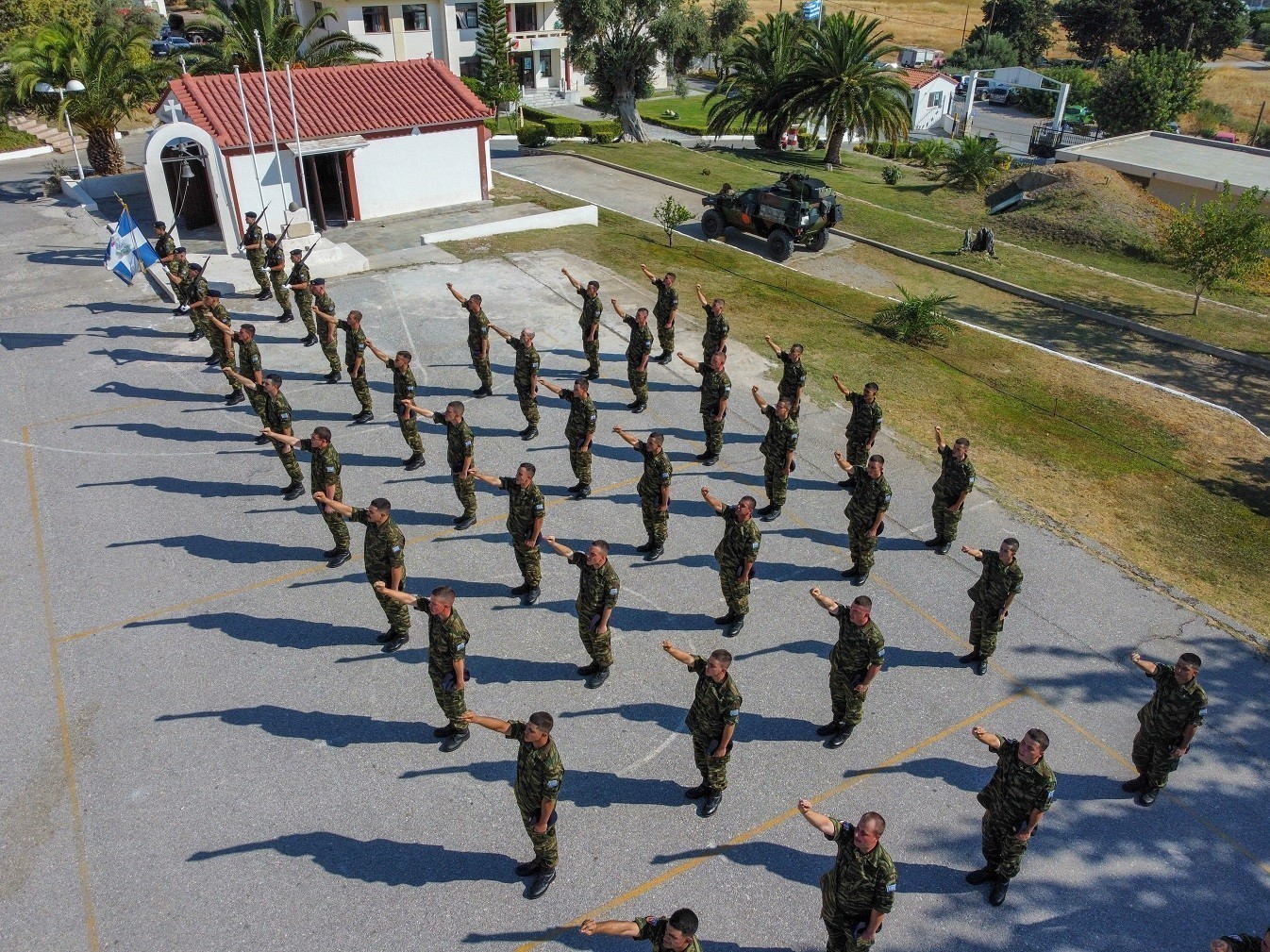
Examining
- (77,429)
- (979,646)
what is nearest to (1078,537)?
(979,646)

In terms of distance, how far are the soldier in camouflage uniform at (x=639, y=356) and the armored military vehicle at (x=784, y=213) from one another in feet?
34.7

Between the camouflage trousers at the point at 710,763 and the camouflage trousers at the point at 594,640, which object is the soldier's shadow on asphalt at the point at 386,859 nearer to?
the camouflage trousers at the point at 710,763

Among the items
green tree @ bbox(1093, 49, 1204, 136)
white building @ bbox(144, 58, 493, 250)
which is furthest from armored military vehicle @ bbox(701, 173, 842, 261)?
green tree @ bbox(1093, 49, 1204, 136)

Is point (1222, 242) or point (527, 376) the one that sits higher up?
point (1222, 242)

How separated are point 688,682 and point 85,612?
253 inches

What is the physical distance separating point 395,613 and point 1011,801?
18.7 ft

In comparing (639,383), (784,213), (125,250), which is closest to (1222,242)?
(784,213)

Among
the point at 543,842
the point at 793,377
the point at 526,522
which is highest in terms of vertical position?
the point at 793,377

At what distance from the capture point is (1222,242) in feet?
64.4

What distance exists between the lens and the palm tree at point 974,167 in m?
33.2

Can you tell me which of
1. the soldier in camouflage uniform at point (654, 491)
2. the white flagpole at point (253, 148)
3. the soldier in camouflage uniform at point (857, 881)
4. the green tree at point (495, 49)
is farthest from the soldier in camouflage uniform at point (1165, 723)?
the green tree at point (495, 49)

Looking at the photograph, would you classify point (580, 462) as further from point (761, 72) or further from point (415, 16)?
point (415, 16)

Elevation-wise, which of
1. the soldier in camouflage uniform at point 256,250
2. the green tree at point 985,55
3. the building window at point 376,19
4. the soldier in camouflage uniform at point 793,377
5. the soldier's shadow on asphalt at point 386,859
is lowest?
the soldier's shadow on asphalt at point 386,859

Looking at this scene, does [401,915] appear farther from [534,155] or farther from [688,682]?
[534,155]
